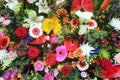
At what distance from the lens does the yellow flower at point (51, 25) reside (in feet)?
7.04

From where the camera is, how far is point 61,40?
208 centimetres

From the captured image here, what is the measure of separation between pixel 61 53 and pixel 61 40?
0.28 feet

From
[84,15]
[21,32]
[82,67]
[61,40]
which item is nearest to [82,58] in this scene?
[82,67]

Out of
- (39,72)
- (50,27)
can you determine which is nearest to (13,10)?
(50,27)

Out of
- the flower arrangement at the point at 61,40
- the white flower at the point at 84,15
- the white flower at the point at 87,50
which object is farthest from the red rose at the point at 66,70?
the white flower at the point at 84,15

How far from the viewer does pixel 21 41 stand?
2135 millimetres

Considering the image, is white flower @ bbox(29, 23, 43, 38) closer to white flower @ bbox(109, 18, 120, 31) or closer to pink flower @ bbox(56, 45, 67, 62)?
pink flower @ bbox(56, 45, 67, 62)

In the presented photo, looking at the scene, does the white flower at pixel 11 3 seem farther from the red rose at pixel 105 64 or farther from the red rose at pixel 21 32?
the red rose at pixel 105 64

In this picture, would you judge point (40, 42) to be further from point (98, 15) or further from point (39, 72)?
point (98, 15)

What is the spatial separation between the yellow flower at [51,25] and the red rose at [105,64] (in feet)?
1.10

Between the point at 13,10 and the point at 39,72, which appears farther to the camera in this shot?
the point at 13,10

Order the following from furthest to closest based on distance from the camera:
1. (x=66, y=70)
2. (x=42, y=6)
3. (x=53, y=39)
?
(x=42, y=6)
(x=53, y=39)
(x=66, y=70)

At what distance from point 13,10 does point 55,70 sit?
519 mm

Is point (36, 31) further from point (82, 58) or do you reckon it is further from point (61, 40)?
point (82, 58)
